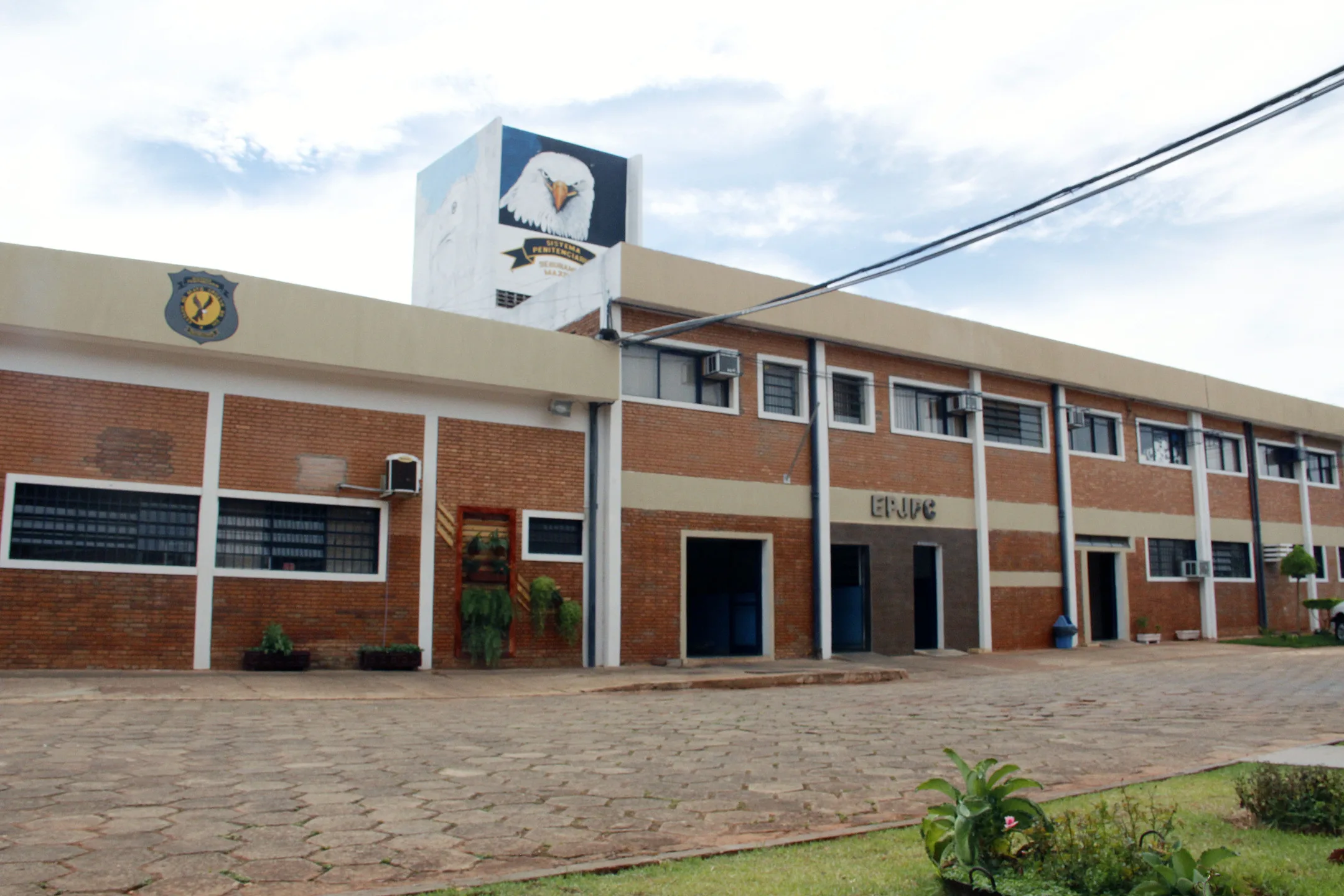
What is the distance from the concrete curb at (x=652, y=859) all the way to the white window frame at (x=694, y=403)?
12.1 m

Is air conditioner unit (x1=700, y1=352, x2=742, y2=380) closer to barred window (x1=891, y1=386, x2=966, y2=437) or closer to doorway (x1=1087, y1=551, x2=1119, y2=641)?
barred window (x1=891, y1=386, x2=966, y2=437)

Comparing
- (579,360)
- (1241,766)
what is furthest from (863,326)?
(1241,766)

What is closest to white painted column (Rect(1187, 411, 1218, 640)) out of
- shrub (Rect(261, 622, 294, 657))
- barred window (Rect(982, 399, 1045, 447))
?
barred window (Rect(982, 399, 1045, 447))

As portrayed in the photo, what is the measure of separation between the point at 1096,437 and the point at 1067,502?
2682mm

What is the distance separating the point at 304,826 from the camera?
581 centimetres

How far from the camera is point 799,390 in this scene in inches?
808

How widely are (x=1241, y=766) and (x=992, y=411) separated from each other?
1682 cm

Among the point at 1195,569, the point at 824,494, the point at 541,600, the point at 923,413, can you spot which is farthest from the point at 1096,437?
the point at 541,600

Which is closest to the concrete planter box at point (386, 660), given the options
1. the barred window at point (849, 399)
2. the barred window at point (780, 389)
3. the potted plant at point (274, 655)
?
the potted plant at point (274, 655)

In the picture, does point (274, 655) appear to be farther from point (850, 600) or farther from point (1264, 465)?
point (1264, 465)

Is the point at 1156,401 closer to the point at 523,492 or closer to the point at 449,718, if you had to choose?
the point at 523,492

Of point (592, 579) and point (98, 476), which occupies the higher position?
point (98, 476)

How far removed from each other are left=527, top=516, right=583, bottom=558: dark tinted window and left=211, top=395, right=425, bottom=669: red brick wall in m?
1.96

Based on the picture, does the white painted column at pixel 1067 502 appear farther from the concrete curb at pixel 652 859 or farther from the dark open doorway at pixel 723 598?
the concrete curb at pixel 652 859
